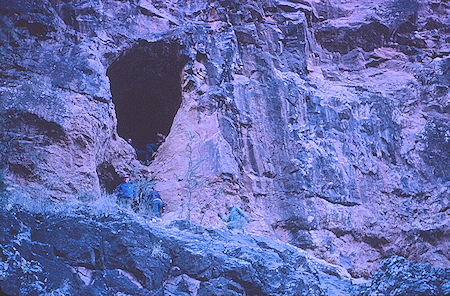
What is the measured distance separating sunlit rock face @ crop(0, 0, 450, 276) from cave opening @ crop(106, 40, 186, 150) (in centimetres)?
4

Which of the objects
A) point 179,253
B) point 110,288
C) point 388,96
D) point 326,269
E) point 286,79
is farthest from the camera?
point 388,96

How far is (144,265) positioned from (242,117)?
5.97 meters

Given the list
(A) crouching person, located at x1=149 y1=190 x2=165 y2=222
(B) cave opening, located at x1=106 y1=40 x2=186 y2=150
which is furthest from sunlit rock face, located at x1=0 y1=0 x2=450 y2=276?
(A) crouching person, located at x1=149 y1=190 x2=165 y2=222

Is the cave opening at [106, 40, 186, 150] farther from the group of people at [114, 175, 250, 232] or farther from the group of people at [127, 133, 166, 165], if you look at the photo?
the group of people at [114, 175, 250, 232]

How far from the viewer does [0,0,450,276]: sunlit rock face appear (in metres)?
10.4

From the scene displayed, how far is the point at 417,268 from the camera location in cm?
679

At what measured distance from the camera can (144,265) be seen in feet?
22.9

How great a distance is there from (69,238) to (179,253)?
4.77 feet

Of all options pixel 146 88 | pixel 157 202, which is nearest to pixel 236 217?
pixel 157 202

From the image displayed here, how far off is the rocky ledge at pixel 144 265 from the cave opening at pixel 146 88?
5.71 meters

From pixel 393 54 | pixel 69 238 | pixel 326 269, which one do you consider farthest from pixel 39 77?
pixel 393 54

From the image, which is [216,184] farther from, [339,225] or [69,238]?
[69,238]

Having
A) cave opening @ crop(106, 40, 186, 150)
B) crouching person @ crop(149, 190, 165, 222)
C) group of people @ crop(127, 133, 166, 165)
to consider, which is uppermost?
cave opening @ crop(106, 40, 186, 150)

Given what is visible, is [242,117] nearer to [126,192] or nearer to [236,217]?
[236,217]
